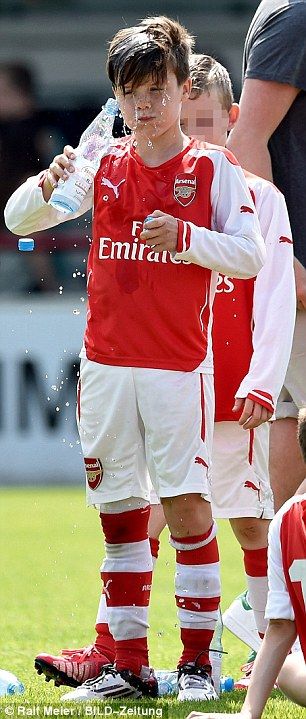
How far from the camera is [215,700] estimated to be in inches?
139

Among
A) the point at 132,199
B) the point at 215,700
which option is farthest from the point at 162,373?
the point at 215,700

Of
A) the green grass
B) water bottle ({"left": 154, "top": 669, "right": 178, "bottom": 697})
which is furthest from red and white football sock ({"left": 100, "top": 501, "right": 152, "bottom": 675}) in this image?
the green grass

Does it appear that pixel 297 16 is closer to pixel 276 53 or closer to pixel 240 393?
pixel 276 53

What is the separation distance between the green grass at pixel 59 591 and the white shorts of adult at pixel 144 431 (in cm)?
53

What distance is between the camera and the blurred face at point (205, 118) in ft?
13.7

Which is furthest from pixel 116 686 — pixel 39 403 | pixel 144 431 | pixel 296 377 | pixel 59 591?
pixel 39 403

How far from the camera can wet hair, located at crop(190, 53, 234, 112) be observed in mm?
4191

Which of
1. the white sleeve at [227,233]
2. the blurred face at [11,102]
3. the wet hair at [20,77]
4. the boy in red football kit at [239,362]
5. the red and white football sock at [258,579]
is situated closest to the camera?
the white sleeve at [227,233]

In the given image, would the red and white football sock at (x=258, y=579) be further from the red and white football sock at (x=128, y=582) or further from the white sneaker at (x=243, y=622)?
the red and white football sock at (x=128, y=582)

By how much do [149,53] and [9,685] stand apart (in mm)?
1640

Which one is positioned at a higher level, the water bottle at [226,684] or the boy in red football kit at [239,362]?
the boy in red football kit at [239,362]

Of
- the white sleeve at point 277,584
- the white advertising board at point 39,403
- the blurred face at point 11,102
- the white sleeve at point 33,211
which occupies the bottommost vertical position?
the white advertising board at point 39,403

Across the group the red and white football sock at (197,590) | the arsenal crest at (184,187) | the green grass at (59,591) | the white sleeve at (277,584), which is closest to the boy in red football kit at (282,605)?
the white sleeve at (277,584)

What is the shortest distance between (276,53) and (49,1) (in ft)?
43.0
